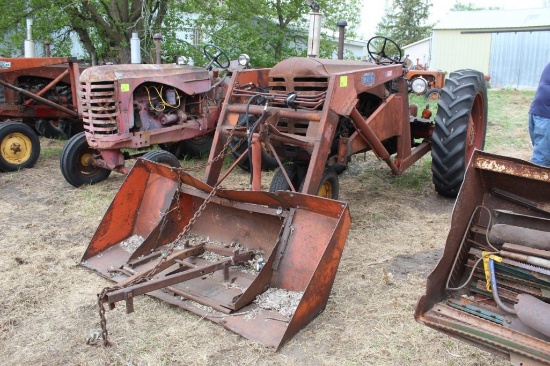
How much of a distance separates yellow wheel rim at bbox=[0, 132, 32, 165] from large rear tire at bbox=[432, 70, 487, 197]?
5.17m

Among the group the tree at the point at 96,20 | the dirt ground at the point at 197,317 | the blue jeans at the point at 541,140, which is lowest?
the dirt ground at the point at 197,317

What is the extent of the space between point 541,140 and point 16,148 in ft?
20.1

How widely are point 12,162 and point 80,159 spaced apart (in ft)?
4.54

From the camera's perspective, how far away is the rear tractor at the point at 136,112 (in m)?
5.43

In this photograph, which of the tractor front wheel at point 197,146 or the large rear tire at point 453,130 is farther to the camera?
the tractor front wheel at point 197,146

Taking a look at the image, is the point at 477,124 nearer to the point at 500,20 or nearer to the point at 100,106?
the point at 100,106

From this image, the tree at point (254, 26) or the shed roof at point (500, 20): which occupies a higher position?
the shed roof at point (500, 20)

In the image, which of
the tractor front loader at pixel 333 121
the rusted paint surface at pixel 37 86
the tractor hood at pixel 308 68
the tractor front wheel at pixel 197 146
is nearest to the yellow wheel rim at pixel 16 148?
the rusted paint surface at pixel 37 86

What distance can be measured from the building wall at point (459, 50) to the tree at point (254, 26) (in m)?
15.6

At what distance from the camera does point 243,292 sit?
10.4ft

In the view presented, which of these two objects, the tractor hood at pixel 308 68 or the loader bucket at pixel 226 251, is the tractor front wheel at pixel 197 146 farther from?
the loader bucket at pixel 226 251

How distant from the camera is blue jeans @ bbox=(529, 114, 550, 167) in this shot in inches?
174

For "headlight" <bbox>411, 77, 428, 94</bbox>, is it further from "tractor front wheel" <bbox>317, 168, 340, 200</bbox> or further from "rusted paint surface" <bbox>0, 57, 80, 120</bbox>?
"rusted paint surface" <bbox>0, 57, 80, 120</bbox>

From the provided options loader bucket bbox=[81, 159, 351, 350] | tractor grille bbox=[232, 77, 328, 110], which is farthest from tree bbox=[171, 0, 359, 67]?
loader bucket bbox=[81, 159, 351, 350]
